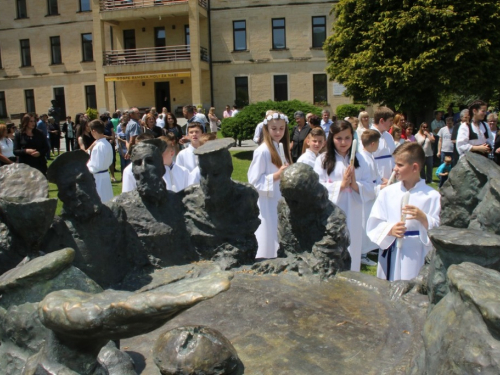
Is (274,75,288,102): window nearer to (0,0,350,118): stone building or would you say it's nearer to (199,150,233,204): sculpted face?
(0,0,350,118): stone building

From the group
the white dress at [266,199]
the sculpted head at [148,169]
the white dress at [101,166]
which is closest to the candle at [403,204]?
the white dress at [266,199]

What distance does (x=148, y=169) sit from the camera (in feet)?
11.4

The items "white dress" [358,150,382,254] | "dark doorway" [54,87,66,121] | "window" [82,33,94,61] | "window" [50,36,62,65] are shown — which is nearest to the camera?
"white dress" [358,150,382,254]

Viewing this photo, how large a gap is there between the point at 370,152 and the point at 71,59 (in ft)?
93.2

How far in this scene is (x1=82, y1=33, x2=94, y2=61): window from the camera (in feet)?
101

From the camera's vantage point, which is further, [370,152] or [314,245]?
[370,152]

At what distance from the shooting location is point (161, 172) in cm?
356

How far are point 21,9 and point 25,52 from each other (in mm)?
2590

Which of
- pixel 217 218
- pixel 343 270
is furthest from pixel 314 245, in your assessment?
pixel 217 218

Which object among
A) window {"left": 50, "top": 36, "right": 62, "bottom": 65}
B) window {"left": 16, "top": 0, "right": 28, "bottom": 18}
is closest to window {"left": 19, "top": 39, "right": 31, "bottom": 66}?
window {"left": 16, "top": 0, "right": 28, "bottom": 18}

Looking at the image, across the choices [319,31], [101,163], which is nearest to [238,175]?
[101,163]

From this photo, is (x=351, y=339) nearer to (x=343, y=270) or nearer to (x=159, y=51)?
(x=343, y=270)

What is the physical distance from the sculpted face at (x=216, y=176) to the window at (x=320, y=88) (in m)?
25.8

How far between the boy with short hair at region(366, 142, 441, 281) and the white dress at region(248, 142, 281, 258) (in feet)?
4.05
